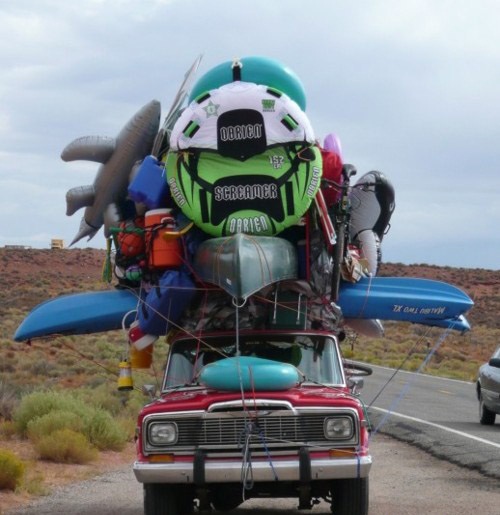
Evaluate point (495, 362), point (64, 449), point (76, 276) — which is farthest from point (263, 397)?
point (76, 276)

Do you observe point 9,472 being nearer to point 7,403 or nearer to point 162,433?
point 162,433

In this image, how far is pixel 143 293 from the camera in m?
11.1

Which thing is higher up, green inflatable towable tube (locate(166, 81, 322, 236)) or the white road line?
green inflatable towable tube (locate(166, 81, 322, 236))

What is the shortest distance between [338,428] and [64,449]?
7.11 meters

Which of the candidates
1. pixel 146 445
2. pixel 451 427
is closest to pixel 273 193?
pixel 146 445

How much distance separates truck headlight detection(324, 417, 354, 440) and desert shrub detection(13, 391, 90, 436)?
907cm

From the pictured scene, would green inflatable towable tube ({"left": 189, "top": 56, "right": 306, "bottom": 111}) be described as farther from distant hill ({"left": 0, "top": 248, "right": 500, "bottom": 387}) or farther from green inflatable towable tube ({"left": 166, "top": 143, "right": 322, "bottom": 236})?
distant hill ({"left": 0, "top": 248, "right": 500, "bottom": 387})

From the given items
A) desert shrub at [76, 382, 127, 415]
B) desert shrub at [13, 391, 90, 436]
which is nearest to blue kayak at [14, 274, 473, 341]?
desert shrub at [13, 391, 90, 436]

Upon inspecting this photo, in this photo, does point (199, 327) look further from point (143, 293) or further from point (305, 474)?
point (305, 474)

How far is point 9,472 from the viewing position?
40.9 ft

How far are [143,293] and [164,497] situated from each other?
236 cm

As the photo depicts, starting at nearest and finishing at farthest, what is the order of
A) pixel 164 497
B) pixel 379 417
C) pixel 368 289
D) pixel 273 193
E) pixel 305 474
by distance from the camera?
pixel 305 474
pixel 164 497
pixel 273 193
pixel 368 289
pixel 379 417

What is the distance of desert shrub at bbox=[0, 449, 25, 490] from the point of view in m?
12.4

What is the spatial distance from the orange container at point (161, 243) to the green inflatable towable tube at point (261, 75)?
1.55 metres
